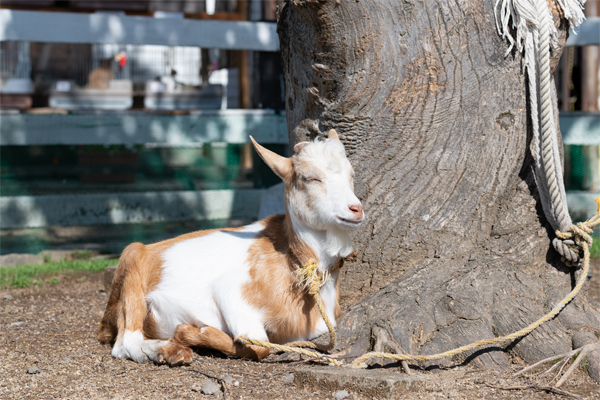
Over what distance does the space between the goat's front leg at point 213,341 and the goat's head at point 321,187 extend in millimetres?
724

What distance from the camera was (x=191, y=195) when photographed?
6641mm

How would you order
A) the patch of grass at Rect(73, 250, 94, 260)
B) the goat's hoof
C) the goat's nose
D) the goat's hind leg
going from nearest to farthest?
the goat's nose → the goat's hoof → the goat's hind leg → the patch of grass at Rect(73, 250, 94, 260)

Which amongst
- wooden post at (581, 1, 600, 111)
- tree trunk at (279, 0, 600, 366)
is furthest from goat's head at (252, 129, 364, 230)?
wooden post at (581, 1, 600, 111)

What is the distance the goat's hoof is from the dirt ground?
4 cm

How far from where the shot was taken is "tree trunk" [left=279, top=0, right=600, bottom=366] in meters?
3.29

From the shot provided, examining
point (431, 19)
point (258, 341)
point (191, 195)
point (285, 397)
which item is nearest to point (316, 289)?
point (258, 341)

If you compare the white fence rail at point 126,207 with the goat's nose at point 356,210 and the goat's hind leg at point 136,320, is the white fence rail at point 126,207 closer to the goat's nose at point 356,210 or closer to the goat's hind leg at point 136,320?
the goat's hind leg at point 136,320

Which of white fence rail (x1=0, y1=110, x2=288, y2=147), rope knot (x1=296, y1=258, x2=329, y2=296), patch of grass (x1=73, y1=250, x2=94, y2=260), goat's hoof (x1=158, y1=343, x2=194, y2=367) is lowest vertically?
patch of grass (x1=73, y1=250, x2=94, y2=260)

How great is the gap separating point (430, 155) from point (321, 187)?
2.63 feet

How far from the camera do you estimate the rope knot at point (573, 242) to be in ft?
11.0

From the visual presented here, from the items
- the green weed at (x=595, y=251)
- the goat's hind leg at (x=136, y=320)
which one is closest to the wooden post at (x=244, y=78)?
the green weed at (x=595, y=251)

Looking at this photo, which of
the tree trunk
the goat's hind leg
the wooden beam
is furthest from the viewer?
the wooden beam

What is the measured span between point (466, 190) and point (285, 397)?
5.17ft

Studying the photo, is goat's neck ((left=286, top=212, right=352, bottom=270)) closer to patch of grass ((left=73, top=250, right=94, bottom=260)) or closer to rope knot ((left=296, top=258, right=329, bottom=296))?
rope knot ((left=296, top=258, right=329, bottom=296))
